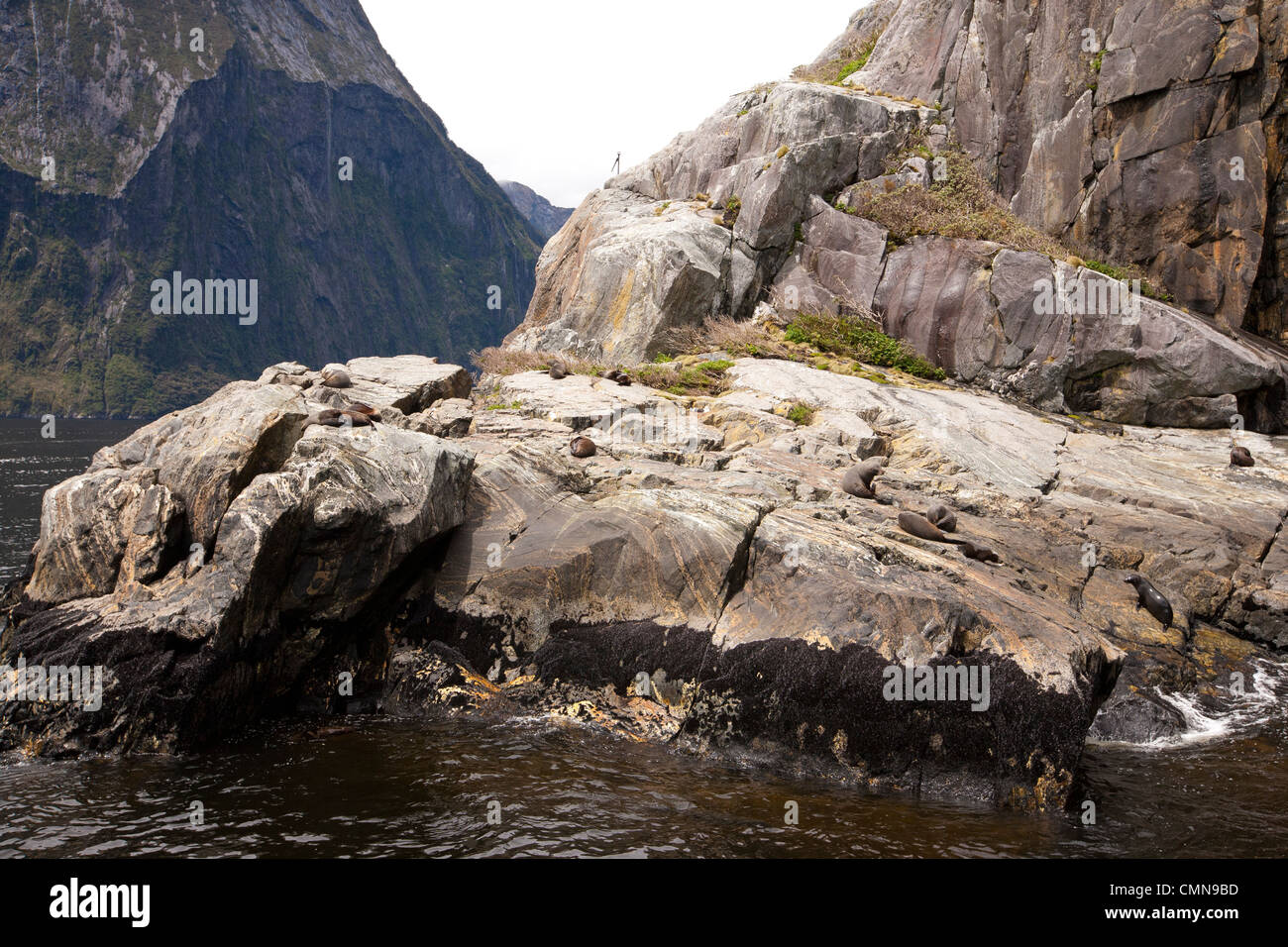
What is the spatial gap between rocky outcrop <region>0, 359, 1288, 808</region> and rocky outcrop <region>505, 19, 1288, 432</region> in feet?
23.3

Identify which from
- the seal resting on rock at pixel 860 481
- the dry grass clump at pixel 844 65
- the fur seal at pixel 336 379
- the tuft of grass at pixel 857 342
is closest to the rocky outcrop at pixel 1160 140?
the dry grass clump at pixel 844 65

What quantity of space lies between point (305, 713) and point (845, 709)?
8401mm

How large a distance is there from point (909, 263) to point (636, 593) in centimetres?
1807

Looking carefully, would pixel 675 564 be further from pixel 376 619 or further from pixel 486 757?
pixel 376 619

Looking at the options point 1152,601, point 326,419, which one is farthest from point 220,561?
point 1152,601

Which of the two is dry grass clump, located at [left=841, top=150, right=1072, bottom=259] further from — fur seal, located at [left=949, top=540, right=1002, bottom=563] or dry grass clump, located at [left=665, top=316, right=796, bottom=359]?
fur seal, located at [left=949, top=540, right=1002, bottom=563]

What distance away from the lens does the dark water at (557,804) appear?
29.2ft

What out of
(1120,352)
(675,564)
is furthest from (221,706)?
(1120,352)

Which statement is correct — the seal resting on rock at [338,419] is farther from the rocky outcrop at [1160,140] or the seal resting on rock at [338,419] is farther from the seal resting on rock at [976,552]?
the rocky outcrop at [1160,140]

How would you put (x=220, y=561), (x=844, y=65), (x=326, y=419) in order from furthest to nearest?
(x=844, y=65), (x=326, y=419), (x=220, y=561)

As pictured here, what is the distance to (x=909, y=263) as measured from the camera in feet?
86.4

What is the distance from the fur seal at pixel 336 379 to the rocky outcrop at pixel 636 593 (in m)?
0.97

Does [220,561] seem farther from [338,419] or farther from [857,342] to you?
[857,342]

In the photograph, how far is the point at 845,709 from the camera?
11.1m
